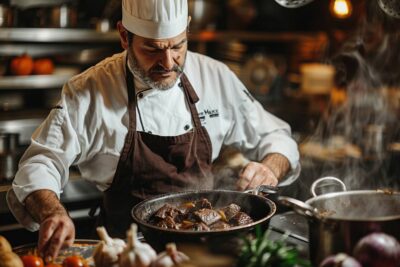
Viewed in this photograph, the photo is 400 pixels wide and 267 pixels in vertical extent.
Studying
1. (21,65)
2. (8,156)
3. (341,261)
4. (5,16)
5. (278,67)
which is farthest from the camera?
(278,67)

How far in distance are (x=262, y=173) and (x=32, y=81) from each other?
3011 mm

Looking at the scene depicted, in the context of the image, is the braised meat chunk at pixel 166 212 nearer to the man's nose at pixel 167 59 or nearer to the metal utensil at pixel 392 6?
the man's nose at pixel 167 59

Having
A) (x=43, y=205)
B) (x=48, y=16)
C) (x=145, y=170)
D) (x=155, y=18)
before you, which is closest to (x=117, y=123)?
(x=145, y=170)

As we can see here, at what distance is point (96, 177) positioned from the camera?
9.16 ft

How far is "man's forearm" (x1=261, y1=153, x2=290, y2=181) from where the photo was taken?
285 cm

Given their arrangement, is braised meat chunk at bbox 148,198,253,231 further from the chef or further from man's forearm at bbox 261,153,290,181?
man's forearm at bbox 261,153,290,181

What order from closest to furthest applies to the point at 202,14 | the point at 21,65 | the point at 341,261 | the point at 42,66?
1. the point at 341,261
2. the point at 21,65
3. the point at 42,66
4. the point at 202,14

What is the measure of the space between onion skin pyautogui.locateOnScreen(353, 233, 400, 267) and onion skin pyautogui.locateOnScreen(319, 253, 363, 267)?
0.04 m

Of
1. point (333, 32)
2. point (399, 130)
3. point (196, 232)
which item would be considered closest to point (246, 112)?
point (196, 232)

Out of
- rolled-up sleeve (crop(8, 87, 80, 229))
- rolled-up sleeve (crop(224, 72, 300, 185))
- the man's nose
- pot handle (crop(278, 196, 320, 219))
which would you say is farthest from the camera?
rolled-up sleeve (crop(224, 72, 300, 185))

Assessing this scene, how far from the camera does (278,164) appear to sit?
9.50ft

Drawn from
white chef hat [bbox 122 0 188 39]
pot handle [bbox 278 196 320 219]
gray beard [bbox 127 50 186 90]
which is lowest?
pot handle [bbox 278 196 320 219]

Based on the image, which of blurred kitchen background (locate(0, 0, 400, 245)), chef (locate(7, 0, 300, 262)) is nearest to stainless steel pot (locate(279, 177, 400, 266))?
chef (locate(7, 0, 300, 262))

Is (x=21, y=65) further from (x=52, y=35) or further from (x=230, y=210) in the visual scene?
(x=230, y=210)
